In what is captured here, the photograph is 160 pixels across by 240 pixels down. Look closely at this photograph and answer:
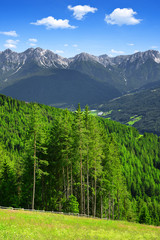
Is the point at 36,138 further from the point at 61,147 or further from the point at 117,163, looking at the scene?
the point at 117,163

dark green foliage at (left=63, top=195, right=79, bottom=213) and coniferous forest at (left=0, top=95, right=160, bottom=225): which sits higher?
coniferous forest at (left=0, top=95, right=160, bottom=225)

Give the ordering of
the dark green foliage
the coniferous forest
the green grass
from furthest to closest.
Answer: the dark green foliage, the coniferous forest, the green grass

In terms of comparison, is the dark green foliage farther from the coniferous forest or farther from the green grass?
the green grass

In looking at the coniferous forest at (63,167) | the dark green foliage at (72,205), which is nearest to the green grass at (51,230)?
the dark green foliage at (72,205)

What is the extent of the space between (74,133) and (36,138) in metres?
5.78

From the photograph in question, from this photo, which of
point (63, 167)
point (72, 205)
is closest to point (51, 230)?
point (72, 205)

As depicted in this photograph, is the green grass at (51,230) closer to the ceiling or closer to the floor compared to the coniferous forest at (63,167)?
closer to the floor

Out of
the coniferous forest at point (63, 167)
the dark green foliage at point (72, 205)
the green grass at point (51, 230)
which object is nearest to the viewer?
the green grass at point (51, 230)

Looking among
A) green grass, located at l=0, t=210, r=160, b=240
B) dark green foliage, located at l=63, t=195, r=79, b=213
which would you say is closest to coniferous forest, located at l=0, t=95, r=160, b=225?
dark green foliage, located at l=63, t=195, r=79, b=213

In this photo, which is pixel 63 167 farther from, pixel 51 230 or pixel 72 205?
pixel 51 230

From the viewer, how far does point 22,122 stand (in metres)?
183

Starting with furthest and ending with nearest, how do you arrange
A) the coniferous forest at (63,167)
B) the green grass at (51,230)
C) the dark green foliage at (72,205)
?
the dark green foliage at (72,205), the coniferous forest at (63,167), the green grass at (51,230)

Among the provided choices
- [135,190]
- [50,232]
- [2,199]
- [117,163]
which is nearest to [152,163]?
[135,190]

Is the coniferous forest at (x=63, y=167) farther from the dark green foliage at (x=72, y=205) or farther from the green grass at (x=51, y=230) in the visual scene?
the green grass at (x=51, y=230)
